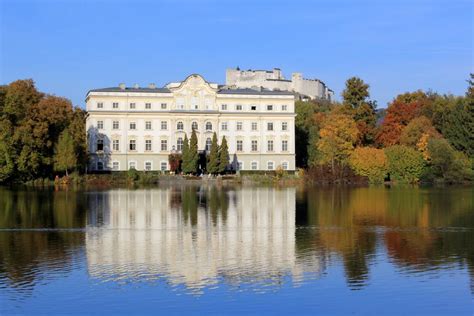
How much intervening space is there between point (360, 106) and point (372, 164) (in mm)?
8291

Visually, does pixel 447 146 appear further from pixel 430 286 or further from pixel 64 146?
pixel 430 286

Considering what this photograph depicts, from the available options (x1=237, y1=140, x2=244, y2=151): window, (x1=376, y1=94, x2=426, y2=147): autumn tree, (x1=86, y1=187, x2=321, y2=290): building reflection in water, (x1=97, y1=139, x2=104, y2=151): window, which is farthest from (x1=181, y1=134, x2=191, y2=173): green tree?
(x1=86, y1=187, x2=321, y2=290): building reflection in water

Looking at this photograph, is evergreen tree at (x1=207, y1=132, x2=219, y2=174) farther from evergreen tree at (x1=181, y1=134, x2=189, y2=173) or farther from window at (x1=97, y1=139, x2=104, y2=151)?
window at (x1=97, y1=139, x2=104, y2=151)

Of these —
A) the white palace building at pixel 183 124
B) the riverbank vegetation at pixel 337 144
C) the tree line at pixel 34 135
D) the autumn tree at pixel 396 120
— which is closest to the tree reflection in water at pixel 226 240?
the tree line at pixel 34 135

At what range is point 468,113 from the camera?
6525cm

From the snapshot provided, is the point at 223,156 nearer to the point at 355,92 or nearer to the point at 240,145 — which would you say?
the point at 240,145

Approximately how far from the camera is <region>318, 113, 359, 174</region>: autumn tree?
6612cm

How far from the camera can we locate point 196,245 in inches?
790

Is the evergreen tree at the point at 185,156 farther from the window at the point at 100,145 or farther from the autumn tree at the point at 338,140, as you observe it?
the autumn tree at the point at 338,140

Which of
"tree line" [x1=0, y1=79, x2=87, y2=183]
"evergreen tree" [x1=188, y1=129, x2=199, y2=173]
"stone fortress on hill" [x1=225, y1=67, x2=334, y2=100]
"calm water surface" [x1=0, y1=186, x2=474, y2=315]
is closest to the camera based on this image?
"calm water surface" [x1=0, y1=186, x2=474, y2=315]

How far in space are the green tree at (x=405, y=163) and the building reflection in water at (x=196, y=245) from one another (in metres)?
32.4

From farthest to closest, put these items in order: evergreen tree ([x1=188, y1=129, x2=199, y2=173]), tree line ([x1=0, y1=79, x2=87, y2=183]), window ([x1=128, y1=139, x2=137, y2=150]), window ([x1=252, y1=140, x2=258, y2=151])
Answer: window ([x1=252, y1=140, x2=258, y2=151]), window ([x1=128, y1=139, x2=137, y2=150]), evergreen tree ([x1=188, y1=129, x2=199, y2=173]), tree line ([x1=0, y1=79, x2=87, y2=183])

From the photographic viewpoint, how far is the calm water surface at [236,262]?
1320 centimetres

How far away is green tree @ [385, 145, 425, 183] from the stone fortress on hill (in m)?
71.2
